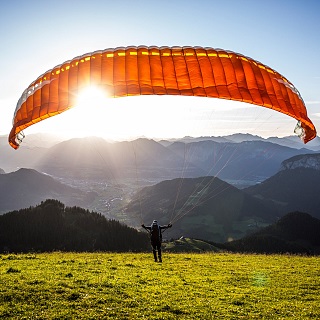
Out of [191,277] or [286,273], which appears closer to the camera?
[191,277]

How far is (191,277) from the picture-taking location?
16344 mm

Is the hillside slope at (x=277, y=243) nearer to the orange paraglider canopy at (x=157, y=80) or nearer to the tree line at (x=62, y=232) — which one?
the tree line at (x=62, y=232)

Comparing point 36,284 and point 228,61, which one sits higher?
point 228,61

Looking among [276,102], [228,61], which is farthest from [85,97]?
[276,102]

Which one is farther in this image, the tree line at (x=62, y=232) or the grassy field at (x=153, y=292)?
the tree line at (x=62, y=232)

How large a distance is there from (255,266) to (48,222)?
113 meters

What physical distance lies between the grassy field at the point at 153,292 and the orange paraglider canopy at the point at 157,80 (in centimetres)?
565

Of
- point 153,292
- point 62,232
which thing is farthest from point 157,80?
point 62,232

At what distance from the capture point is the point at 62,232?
122 metres

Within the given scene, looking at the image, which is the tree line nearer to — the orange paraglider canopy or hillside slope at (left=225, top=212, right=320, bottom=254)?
hillside slope at (left=225, top=212, right=320, bottom=254)

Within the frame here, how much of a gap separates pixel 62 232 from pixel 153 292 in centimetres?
11593

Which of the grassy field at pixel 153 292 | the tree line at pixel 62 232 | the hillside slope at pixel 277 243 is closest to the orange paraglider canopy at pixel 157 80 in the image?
the grassy field at pixel 153 292

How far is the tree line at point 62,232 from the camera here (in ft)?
383

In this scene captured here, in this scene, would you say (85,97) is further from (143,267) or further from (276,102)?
(143,267)
